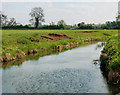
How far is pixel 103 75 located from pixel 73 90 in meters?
6.87

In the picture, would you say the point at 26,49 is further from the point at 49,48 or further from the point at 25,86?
the point at 25,86

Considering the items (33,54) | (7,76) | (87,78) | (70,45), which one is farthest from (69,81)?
(70,45)

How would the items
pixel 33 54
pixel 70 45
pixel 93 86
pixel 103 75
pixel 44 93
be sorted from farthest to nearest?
pixel 70 45, pixel 33 54, pixel 103 75, pixel 93 86, pixel 44 93

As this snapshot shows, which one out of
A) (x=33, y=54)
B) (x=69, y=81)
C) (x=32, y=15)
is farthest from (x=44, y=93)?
(x=32, y=15)

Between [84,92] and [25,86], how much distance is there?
610 cm

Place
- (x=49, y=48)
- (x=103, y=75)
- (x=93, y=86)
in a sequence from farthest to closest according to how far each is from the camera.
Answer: (x=49, y=48)
(x=103, y=75)
(x=93, y=86)

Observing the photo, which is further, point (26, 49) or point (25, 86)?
point (26, 49)

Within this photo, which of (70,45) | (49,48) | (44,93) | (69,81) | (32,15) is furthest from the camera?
(32,15)

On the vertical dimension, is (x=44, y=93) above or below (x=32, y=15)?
below

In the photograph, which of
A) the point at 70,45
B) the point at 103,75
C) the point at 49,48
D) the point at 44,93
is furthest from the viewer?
the point at 70,45

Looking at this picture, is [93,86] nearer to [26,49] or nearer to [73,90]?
[73,90]

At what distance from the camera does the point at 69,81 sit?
2219 cm

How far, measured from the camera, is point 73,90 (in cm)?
1928

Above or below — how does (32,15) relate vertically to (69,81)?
above
